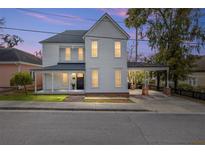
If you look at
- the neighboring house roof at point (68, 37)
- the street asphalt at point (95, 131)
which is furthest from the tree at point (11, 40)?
the street asphalt at point (95, 131)

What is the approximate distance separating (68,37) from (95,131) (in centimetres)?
2222

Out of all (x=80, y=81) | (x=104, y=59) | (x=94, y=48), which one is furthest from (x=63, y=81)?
(x=104, y=59)

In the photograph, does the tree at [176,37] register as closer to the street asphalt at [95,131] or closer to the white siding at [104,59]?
the white siding at [104,59]

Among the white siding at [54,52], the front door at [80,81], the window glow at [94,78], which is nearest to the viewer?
the window glow at [94,78]

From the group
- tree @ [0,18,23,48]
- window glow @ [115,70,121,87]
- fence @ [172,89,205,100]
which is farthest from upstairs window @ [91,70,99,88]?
tree @ [0,18,23,48]

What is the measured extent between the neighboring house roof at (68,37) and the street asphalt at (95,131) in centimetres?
1777

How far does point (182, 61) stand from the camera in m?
30.6

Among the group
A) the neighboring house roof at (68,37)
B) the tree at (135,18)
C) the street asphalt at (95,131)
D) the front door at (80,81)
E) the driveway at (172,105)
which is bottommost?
the driveway at (172,105)

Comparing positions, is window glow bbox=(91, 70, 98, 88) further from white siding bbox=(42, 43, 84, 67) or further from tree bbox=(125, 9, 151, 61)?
tree bbox=(125, 9, 151, 61)

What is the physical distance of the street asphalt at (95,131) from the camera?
841 centimetres

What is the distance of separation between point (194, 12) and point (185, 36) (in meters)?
2.74
